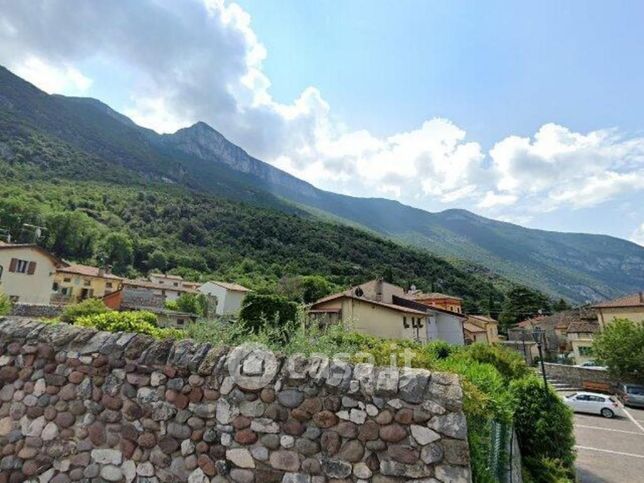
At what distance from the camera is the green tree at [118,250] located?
75625mm

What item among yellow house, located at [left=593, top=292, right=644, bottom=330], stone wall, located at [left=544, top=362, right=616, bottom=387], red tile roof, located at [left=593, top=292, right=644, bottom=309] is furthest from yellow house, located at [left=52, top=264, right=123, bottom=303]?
red tile roof, located at [left=593, top=292, right=644, bottom=309]

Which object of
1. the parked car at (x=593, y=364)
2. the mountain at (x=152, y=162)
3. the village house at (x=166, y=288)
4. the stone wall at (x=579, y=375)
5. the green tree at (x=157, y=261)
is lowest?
the stone wall at (x=579, y=375)

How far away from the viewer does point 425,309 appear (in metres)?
44.7

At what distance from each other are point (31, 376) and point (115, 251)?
270ft

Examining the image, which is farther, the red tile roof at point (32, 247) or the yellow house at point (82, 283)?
the yellow house at point (82, 283)

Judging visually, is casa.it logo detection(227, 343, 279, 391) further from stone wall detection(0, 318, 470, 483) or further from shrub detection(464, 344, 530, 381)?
shrub detection(464, 344, 530, 381)

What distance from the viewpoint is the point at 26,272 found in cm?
3566

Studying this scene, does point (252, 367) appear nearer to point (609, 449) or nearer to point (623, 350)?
point (609, 449)

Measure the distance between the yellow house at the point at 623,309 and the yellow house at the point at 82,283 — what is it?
209 ft

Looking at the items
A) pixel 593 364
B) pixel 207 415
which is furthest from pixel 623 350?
pixel 207 415

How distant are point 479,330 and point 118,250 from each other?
7202cm

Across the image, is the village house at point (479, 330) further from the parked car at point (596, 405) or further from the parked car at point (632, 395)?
the parked car at point (596, 405)

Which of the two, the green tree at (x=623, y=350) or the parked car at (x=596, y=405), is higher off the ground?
the green tree at (x=623, y=350)

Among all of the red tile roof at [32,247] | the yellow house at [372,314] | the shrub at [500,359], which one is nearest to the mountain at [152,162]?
the red tile roof at [32,247]
